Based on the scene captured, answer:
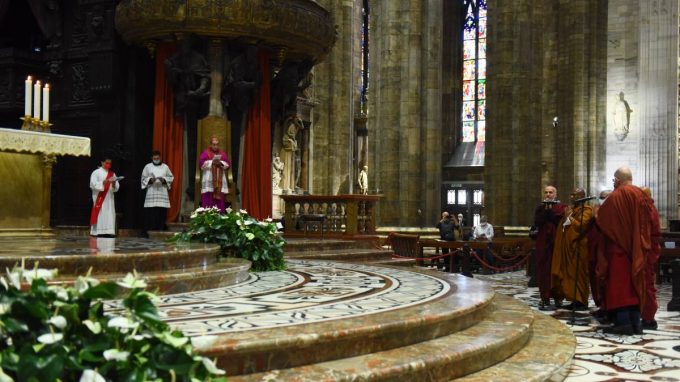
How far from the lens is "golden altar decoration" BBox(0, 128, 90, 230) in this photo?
330 inches

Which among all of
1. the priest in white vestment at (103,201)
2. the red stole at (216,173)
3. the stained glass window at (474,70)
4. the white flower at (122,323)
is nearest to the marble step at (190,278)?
the white flower at (122,323)

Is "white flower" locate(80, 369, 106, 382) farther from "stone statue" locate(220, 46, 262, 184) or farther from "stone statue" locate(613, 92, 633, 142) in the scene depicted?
"stone statue" locate(613, 92, 633, 142)

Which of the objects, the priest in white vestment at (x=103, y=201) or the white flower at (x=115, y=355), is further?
the priest in white vestment at (x=103, y=201)

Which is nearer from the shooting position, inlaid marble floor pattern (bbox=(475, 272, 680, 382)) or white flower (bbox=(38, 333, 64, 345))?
white flower (bbox=(38, 333, 64, 345))

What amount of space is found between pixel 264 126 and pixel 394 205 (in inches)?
469

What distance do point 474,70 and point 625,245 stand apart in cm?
3128

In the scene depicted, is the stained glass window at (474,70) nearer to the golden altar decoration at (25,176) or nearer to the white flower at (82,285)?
the golden altar decoration at (25,176)

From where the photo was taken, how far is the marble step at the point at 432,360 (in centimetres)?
329

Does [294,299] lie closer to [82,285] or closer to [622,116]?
[82,285]

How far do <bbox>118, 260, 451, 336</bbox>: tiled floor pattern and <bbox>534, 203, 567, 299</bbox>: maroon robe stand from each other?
2191mm

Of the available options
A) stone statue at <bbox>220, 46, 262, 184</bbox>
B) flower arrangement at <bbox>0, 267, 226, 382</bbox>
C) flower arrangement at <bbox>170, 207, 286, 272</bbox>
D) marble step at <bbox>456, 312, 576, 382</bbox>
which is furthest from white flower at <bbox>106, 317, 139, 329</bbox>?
stone statue at <bbox>220, 46, 262, 184</bbox>

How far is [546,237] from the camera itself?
870cm

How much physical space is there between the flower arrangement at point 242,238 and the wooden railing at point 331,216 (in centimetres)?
502

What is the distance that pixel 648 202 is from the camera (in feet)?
23.2
